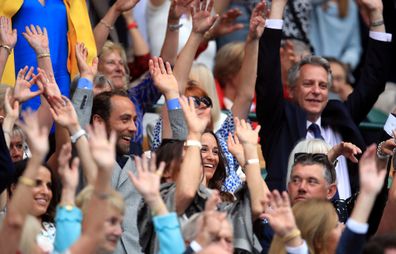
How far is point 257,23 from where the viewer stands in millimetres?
9461

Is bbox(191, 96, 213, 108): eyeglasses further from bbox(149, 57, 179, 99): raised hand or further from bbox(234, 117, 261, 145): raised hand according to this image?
bbox(234, 117, 261, 145): raised hand

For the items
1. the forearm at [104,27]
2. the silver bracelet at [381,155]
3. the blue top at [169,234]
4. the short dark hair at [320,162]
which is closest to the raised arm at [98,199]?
the blue top at [169,234]

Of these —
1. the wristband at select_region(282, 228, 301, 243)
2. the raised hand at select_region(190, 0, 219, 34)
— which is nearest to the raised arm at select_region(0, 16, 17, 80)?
the raised hand at select_region(190, 0, 219, 34)

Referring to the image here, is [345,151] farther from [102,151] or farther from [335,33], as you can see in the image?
[335,33]

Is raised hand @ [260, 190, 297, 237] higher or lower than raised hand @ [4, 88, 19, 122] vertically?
lower

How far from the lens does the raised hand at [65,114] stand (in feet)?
25.0

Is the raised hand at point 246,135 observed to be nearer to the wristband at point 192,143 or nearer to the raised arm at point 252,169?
the raised arm at point 252,169

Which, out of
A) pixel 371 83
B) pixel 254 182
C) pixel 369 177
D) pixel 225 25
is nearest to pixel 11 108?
pixel 254 182

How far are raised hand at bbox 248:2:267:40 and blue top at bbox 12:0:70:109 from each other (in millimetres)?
1296

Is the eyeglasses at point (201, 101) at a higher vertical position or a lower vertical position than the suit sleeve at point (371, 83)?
higher

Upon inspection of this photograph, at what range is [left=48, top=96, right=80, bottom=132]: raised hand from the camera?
763cm

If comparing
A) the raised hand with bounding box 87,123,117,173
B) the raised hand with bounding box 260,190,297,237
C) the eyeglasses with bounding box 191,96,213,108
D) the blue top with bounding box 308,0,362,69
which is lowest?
the blue top with bounding box 308,0,362,69

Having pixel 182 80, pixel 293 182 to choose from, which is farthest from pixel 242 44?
pixel 293 182

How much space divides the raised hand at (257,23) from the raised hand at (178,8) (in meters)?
0.52
